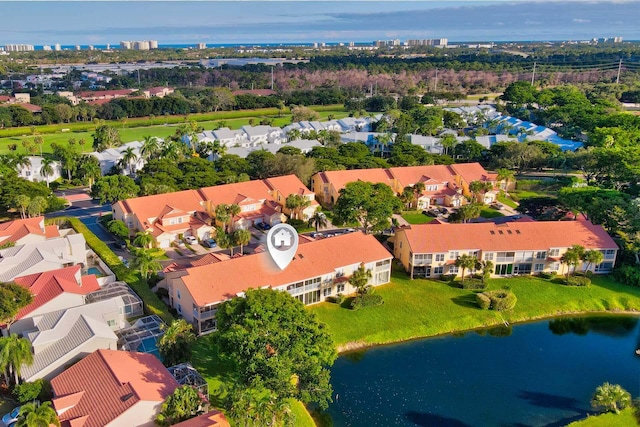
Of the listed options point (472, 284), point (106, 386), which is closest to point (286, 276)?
point (106, 386)

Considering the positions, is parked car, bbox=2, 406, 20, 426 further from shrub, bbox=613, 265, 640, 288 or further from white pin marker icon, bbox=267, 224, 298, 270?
shrub, bbox=613, 265, 640, 288

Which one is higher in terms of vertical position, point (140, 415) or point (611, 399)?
point (140, 415)

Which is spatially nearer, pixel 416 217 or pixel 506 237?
pixel 506 237

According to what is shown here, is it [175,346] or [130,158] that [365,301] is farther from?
[130,158]

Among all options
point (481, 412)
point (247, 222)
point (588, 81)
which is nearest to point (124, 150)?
point (247, 222)

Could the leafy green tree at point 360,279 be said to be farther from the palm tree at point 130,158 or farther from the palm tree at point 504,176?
the palm tree at point 130,158

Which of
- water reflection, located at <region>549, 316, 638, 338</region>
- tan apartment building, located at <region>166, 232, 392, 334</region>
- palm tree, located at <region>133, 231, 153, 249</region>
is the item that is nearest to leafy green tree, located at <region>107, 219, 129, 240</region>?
palm tree, located at <region>133, 231, 153, 249</region>

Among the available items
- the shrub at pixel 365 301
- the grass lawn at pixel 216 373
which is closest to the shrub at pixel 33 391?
the grass lawn at pixel 216 373

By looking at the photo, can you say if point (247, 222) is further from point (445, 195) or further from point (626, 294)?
point (626, 294)
